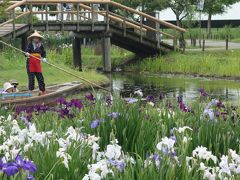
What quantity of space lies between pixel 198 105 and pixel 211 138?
115cm

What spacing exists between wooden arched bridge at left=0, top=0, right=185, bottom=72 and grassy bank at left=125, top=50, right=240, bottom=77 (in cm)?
99

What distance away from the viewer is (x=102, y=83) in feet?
72.1

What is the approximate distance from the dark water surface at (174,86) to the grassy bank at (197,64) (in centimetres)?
86

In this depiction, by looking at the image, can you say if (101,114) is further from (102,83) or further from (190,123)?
(102,83)

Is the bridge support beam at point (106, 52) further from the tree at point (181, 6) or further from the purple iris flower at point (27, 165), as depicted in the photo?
the purple iris flower at point (27, 165)

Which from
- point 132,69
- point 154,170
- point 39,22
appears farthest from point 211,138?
point 132,69

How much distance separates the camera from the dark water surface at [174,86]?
19.4 metres

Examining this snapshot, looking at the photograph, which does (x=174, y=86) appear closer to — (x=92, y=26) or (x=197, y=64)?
(x=197, y=64)

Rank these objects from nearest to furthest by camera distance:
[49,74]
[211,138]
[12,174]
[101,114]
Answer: [12,174]
[211,138]
[101,114]
[49,74]

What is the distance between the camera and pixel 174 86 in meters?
22.2

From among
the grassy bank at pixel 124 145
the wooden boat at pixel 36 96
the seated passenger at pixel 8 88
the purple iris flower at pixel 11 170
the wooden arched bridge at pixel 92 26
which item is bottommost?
the wooden boat at pixel 36 96

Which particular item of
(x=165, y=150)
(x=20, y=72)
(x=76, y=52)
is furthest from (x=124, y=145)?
(x=76, y=52)

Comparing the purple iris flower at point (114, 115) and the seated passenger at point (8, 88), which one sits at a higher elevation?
the purple iris flower at point (114, 115)

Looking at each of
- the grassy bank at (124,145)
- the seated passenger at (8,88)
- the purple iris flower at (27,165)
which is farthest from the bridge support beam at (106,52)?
the purple iris flower at (27,165)
